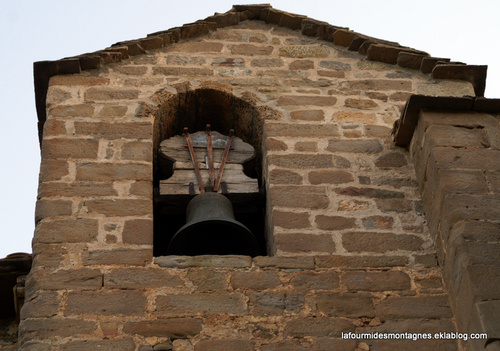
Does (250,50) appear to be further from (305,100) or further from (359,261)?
(359,261)

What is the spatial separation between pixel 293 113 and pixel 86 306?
2.42m

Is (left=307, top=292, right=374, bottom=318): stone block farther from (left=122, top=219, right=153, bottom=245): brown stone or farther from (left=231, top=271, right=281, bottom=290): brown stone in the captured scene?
(left=122, top=219, right=153, bottom=245): brown stone

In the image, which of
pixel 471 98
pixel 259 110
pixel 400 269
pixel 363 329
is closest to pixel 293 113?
pixel 259 110

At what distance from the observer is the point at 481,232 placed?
5148 millimetres

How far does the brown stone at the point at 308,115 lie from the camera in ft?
21.8

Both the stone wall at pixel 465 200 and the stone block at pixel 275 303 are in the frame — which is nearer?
the stone wall at pixel 465 200

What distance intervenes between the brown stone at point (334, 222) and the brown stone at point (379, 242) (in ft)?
0.27

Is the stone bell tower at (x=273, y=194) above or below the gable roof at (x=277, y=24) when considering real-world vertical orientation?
below

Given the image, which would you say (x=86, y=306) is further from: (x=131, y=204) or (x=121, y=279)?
(x=131, y=204)

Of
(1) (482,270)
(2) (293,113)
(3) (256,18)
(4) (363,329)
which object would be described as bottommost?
(4) (363,329)

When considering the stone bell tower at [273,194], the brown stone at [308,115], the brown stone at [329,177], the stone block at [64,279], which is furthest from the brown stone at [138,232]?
the brown stone at [308,115]

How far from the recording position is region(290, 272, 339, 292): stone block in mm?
5230

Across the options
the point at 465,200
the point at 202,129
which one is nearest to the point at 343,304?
the point at 465,200

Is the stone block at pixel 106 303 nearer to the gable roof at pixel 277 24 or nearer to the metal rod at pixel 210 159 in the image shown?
the metal rod at pixel 210 159
